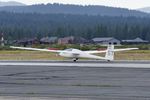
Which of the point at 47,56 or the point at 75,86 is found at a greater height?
the point at 75,86

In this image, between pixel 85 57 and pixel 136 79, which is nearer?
pixel 136 79

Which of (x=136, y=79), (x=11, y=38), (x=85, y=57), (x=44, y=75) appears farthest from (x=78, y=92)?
(x=11, y=38)

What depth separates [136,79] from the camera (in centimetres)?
3400

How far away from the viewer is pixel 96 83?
31.3 m

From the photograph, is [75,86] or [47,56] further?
[47,56]

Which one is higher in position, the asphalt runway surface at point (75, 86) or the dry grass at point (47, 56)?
the asphalt runway surface at point (75, 86)

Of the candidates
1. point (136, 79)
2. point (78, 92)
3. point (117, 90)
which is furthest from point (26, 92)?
point (136, 79)

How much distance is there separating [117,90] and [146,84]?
3631 millimetres

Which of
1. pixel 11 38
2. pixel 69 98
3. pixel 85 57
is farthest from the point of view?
pixel 11 38

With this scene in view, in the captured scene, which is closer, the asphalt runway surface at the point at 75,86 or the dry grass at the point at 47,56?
the asphalt runway surface at the point at 75,86

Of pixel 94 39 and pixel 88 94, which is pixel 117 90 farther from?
pixel 94 39

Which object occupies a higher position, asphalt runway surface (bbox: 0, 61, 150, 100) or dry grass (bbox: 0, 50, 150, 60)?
asphalt runway surface (bbox: 0, 61, 150, 100)

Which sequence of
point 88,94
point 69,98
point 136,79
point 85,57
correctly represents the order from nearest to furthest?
point 69,98 → point 88,94 → point 136,79 → point 85,57

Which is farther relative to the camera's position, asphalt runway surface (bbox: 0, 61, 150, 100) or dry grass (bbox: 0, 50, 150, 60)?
dry grass (bbox: 0, 50, 150, 60)
